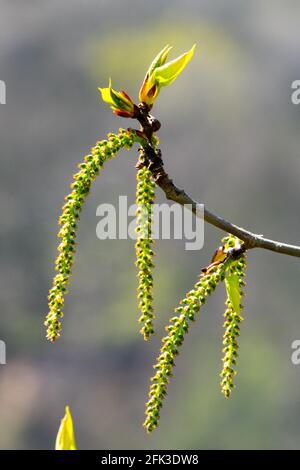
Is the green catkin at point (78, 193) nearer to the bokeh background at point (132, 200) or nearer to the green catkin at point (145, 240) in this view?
the green catkin at point (145, 240)

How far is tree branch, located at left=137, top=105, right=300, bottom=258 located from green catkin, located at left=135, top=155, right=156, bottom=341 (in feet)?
0.04

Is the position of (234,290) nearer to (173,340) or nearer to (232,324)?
(232,324)

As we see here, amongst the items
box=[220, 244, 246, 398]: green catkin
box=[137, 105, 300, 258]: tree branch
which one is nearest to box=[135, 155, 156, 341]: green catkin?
box=[137, 105, 300, 258]: tree branch

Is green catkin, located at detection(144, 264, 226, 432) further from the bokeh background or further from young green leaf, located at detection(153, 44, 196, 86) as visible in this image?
the bokeh background

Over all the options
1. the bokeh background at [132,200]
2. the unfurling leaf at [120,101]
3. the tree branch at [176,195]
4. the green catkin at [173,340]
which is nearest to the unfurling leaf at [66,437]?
the green catkin at [173,340]

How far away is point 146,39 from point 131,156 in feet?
18.7

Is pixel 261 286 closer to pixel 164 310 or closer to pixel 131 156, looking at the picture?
pixel 164 310

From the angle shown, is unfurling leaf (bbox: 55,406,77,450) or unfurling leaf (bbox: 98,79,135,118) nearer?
unfurling leaf (bbox: 55,406,77,450)

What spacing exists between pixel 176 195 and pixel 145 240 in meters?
0.09

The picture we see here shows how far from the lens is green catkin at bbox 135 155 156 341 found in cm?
119

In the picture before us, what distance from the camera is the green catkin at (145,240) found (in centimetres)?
119

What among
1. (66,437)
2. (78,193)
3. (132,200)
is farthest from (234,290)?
(132,200)

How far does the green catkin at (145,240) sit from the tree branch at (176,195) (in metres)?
0.01

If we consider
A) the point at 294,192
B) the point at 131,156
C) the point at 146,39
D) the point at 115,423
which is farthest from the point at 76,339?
the point at 146,39
